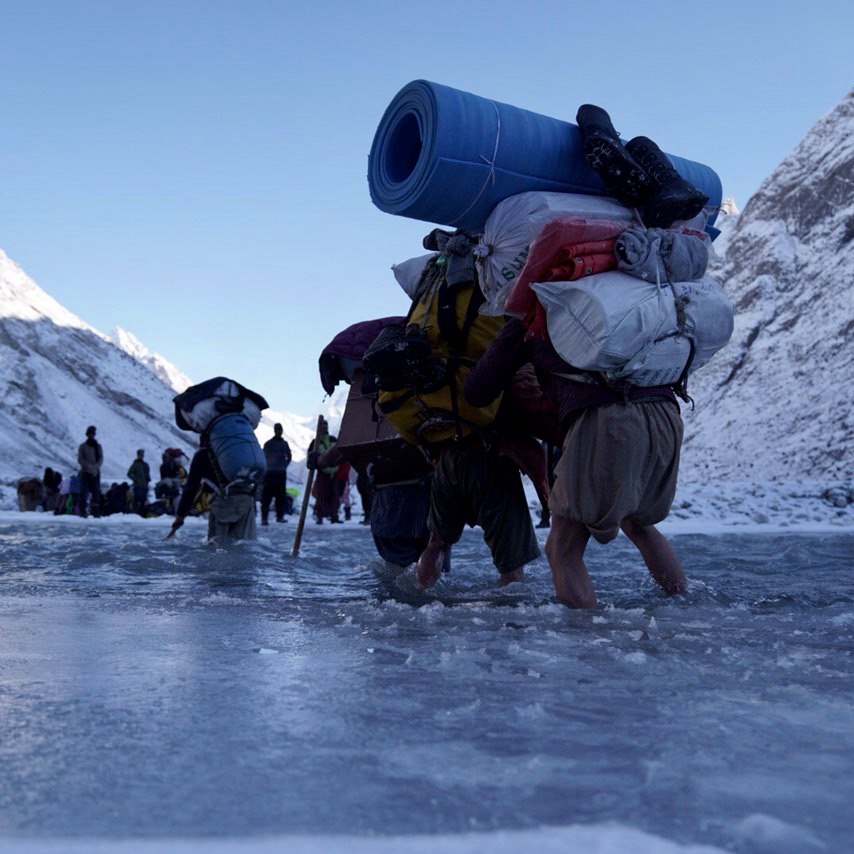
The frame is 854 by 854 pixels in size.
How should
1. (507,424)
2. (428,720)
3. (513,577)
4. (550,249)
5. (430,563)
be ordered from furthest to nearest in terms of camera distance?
(430,563) < (513,577) < (507,424) < (550,249) < (428,720)

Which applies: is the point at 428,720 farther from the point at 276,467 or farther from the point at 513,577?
the point at 276,467

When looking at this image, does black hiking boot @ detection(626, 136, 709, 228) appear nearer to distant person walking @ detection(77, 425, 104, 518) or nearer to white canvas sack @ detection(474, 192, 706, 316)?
white canvas sack @ detection(474, 192, 706, 316)

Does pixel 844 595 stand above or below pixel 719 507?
below

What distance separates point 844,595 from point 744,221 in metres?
70.7

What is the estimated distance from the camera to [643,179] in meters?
3.46

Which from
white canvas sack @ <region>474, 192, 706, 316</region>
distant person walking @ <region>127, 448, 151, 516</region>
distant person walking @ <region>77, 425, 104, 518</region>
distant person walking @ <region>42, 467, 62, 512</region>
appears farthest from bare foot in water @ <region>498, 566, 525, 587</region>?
distant person walking @ <region>42, 467, 62, 512</region>

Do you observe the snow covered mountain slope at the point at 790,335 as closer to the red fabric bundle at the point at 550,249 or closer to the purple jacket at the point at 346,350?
the purple jacket at the point at 346,350

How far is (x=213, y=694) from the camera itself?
1.92 m

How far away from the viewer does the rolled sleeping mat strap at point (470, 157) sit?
3.45 metres

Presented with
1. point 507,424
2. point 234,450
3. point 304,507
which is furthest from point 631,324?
point 234,450

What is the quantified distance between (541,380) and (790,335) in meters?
56.4

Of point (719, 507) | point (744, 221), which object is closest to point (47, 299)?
point (744, 221)

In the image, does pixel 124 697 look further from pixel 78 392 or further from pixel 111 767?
pixel 78 392

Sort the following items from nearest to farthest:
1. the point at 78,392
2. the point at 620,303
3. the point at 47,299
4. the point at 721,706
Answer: the point at 721,706 < the point at 620,303 < the point at 78,392 < the point at 47,299
